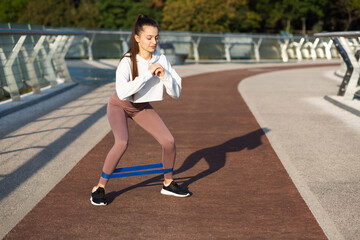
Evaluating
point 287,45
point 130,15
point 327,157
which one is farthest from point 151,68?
point 130,15

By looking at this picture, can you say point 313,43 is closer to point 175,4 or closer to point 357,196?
point 175,4

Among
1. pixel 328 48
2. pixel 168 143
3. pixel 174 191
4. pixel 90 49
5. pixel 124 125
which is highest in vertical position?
pixel 124 125

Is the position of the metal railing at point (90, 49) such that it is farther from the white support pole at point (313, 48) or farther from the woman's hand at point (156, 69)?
the woman's hand at point (156, 69)

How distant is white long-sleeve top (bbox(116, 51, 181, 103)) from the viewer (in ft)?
13.7

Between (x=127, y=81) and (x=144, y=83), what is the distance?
0.18 metres

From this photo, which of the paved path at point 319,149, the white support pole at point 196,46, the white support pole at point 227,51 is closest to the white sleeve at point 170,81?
the paved path at point 319,149

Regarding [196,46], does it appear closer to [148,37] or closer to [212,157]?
[212,157]

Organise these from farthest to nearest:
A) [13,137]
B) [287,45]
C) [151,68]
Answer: [287,45] < [13,137] < [151,68]

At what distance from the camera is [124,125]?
4.52 metres

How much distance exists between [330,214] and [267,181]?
1103 millimetres

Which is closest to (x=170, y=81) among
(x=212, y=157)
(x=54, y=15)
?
(x=212, y=157)

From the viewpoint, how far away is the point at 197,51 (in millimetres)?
31016

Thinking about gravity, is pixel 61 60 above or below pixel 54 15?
above

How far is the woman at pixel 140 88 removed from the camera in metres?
4.19
